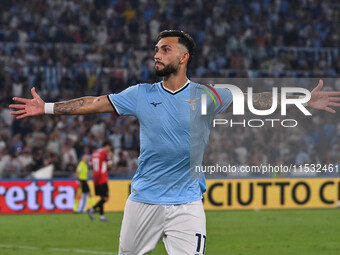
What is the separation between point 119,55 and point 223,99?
63.4ft

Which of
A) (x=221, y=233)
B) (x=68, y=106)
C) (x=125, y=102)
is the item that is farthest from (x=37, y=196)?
(x=125, y=102)

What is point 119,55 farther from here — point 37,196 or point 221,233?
point 221,233

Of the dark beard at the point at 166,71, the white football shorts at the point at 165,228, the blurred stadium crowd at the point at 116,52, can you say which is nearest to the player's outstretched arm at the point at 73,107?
the dark beard at the point at 166,71

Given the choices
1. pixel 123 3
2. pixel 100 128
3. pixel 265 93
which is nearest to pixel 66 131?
pixel 100 128

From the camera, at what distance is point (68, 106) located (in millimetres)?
6219

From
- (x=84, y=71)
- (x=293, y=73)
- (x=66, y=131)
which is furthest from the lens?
(x=293, y=73)

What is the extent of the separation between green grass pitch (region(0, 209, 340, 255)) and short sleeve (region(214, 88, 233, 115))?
6.00 meters

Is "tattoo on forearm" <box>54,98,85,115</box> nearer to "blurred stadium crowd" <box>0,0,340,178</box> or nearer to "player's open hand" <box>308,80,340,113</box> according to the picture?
"player's open hand" <box>308,80,340,113</box>

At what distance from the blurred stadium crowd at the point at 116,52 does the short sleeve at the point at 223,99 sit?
43.5 ft

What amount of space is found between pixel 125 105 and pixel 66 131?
51.6 feet

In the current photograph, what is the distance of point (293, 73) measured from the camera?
1020 inches

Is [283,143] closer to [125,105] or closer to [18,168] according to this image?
[125,105]

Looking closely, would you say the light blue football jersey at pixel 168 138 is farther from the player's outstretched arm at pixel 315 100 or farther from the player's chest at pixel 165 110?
the player's outstretched arm at pixel 315 100

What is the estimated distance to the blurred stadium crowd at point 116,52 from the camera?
2105 cm
